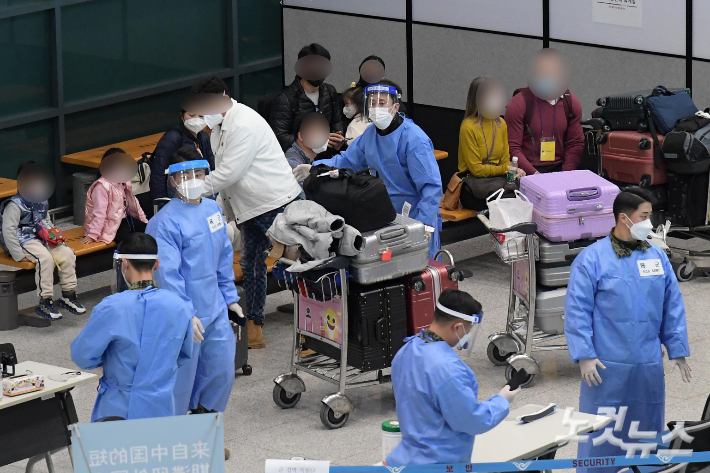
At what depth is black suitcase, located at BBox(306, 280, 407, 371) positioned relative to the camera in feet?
22.2

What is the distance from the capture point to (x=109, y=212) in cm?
900

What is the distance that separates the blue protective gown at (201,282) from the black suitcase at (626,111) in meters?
3.77

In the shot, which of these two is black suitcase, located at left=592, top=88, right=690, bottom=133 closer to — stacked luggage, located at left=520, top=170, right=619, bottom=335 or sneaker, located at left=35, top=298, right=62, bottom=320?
stacked luggage, located at left=520, top=170, right=619, bottom=335

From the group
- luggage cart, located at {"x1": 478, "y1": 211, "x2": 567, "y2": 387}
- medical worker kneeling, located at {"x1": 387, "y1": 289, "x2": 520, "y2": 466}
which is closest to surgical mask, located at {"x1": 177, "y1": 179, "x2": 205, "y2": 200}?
medical worker kneeling, located at {"x1": 387, "y1": 289, "x2": 520, "y2": 466}

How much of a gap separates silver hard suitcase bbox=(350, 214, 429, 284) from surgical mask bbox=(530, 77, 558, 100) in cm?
258

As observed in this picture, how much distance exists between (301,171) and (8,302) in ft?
7.65

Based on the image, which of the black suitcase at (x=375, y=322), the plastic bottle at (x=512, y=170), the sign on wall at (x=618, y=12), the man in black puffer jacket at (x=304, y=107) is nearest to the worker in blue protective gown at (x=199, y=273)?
the black suitcase at (x=375, y=322)

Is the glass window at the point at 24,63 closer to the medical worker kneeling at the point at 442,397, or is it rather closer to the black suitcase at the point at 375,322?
the black suitcase at the point at 375,322

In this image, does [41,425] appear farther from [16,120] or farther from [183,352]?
[16,120]

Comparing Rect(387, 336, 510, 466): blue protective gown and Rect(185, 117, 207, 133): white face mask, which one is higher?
Rect(185, 117, 207, 133): white face mask

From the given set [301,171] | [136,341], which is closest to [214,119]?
[301,171]

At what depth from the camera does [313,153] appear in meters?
8.35

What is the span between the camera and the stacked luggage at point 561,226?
718cm

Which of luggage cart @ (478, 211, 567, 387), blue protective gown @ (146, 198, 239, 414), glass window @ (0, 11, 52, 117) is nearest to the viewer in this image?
blue protective gown @ (146, 198, 239, 414)
